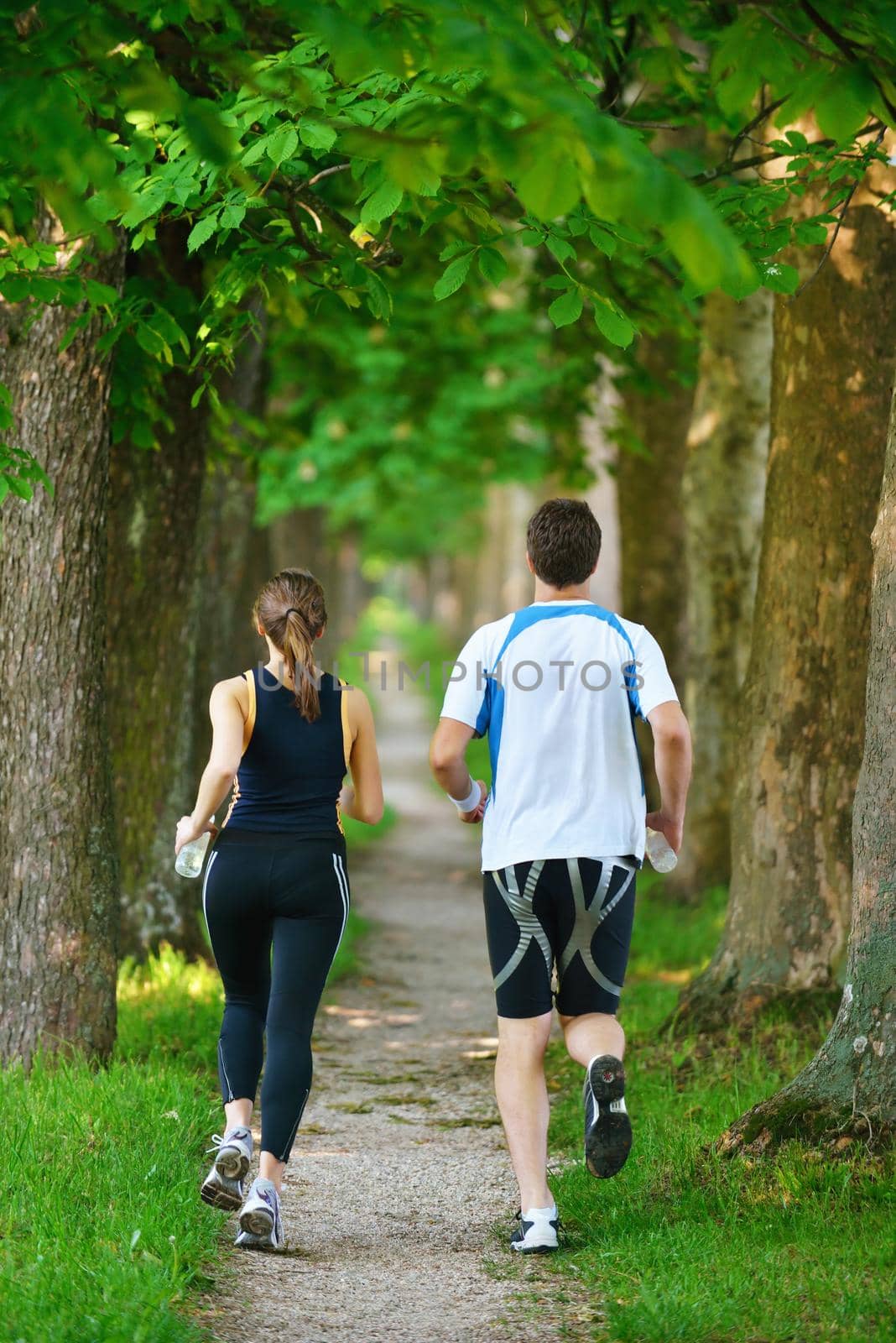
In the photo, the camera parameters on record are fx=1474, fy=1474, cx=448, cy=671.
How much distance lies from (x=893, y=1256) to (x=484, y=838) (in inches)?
61.9

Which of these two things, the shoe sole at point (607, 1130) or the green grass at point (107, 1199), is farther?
the shoe sole at point (607, 1130)

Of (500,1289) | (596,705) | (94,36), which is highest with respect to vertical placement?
(94,36)

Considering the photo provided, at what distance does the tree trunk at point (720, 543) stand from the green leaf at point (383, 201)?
5.73 m

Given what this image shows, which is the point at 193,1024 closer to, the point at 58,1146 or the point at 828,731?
the point at 58,1146

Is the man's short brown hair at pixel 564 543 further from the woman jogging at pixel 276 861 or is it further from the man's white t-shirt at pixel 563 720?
the woman jogging at pixel 276 861

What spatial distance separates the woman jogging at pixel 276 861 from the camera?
441 centimetres

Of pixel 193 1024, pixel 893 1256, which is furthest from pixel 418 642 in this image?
pixel 893 1256

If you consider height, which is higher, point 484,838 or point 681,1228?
point 484,838

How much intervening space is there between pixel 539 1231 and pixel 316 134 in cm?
351

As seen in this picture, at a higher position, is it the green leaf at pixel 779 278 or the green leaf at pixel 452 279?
the green leaf at pixel 779 278

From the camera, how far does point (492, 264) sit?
515 cm

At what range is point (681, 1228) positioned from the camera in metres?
4.29

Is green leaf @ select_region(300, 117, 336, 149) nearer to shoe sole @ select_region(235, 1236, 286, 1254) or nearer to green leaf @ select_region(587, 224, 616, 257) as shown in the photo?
green leaf @ select_region(587, 224, 616, 257)

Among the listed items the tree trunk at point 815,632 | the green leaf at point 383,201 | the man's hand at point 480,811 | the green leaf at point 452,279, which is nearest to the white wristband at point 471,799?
the man's hand at point 480,811
